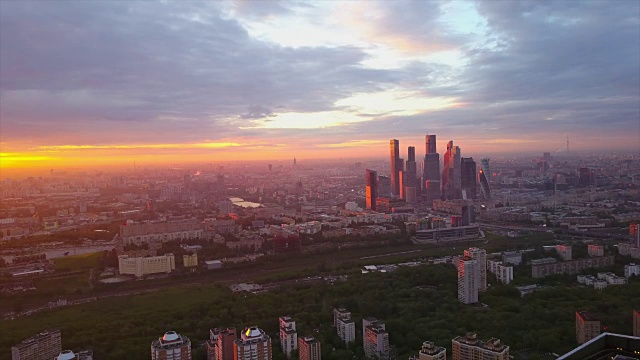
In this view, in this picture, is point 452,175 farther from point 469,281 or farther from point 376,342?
point 376,342

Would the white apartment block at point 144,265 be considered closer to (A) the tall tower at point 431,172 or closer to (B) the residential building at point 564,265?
(B) the residential building at point 564,265

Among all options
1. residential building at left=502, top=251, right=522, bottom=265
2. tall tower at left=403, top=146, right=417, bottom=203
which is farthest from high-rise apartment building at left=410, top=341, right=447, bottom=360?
tall tower at left=403, top=146, right=417, bottom=203

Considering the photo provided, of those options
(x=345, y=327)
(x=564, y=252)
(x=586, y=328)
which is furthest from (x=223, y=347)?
(x=564, y=252)

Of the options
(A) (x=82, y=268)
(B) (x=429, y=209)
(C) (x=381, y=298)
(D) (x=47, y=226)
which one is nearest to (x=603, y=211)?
(B) (x=429, y=209)

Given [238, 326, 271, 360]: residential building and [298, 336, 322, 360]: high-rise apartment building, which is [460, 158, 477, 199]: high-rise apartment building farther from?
[238, 326, 271, 360]: residential building

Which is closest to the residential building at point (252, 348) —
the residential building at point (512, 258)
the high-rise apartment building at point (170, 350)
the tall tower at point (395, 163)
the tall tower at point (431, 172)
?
the high-rise apartment building at point (170, 350)

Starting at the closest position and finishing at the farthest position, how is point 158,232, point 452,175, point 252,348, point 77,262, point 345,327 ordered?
point 252,348 → point 345,327 → point 77,262 → point 158,232 → point 452,175
